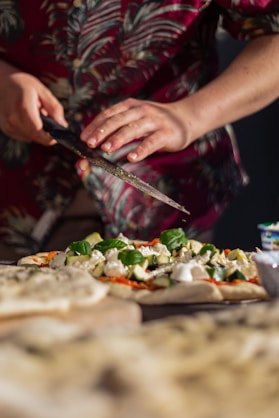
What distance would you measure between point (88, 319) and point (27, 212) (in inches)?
41.3

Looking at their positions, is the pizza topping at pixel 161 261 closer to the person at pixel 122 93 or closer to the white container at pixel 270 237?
the white container at pixel 270 237

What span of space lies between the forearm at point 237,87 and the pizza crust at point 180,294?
73 centimetres

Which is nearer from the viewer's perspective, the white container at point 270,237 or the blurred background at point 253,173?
the white container at point 270,237

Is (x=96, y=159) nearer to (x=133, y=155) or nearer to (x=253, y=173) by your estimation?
(x=133, y=155)

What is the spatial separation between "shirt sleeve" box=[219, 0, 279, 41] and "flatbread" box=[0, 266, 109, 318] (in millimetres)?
904

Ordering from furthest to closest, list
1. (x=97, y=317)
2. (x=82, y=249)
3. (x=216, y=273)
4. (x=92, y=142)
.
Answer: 1. (x=92, y=142)
2. (x=82, y=249)
3. (x=216, y=273)
4. (x=97, y=317)


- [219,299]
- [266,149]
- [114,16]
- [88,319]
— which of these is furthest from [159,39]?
[266,149]

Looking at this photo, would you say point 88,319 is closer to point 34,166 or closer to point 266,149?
point 34,166

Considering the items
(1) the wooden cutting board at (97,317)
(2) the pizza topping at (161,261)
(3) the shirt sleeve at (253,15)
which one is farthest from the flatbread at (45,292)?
(3) the shirt sleeve at (253,15)

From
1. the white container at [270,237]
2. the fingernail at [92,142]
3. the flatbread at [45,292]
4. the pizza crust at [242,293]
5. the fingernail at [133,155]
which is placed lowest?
the fingernail at [133,155]

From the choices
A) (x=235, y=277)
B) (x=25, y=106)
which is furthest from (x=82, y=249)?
(x=25, y=106)

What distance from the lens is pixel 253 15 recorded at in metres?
1.85

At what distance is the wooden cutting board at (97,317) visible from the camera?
3.02ft

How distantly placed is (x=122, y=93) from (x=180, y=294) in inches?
33.9
